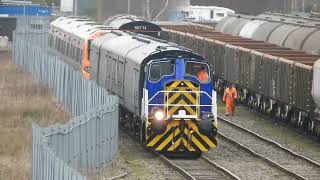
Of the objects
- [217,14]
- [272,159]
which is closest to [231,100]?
[272,159]

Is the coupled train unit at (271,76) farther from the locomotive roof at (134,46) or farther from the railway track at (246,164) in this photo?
the locomotive roof at (134,46)

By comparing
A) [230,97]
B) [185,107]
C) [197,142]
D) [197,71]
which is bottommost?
[230,97]

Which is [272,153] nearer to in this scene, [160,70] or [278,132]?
[160,70]

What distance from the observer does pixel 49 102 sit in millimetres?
34000

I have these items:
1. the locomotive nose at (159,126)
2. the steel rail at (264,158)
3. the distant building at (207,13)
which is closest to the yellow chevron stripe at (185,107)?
the locomotive nose at (159,126)

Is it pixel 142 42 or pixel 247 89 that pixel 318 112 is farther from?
pixel 247 89

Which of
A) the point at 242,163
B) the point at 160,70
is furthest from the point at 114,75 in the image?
the point at 242,163

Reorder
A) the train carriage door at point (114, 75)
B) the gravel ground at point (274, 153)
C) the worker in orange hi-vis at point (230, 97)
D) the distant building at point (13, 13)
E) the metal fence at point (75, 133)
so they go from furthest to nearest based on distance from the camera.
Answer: the distant building at point (13, 13) → the worker in orange hi-vis at point (230, 97) → the train carriage door at point (114, 75) → the gravel ground at point (274, 153) → the metal fence at point (75, 133)

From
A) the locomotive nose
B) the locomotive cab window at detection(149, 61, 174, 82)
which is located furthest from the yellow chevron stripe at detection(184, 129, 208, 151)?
the locomotive cab window at detection(149, 61, 174, 82)

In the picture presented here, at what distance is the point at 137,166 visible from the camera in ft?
74.8

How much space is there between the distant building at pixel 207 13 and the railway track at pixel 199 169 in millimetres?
55929

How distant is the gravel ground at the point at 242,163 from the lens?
71.9ft

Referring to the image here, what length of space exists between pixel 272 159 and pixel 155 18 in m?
58.8

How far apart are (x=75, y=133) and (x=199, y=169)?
A: 4356 millimetres
